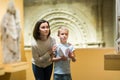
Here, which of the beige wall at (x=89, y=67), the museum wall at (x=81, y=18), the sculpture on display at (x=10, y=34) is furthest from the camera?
the museum wall at (x=81, y=18)

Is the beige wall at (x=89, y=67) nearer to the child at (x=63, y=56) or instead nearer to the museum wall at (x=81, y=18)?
the child at (x=63, y=56)

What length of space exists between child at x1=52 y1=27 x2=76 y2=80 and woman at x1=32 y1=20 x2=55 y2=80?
0.31 ft

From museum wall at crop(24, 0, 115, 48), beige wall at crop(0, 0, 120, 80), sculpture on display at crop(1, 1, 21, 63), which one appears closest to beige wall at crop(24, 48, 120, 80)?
beige wall at crop(0, 0, 120, 80)

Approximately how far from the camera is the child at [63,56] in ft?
7.95

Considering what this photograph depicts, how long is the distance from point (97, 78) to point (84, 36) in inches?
147

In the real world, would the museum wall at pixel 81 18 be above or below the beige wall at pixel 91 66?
above

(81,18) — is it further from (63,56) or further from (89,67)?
(63,56)

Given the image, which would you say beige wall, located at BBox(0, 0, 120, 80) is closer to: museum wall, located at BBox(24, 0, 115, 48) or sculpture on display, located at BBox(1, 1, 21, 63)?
sculpture on display, located at BBox(1, 1, 21, 63)

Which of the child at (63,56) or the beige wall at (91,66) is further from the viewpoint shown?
the beige wall at (91,66)

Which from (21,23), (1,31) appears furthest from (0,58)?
(21,23)

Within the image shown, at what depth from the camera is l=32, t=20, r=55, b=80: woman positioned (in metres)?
2.52

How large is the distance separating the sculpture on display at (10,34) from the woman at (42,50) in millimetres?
421

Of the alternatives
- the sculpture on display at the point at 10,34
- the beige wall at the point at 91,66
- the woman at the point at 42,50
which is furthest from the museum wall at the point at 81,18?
the woman at the point at 42,50

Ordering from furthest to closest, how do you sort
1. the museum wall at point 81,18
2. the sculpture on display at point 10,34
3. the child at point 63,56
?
the museum wall at point 81,18
the sculpture on display at point 10,34
the child at point 63,56
